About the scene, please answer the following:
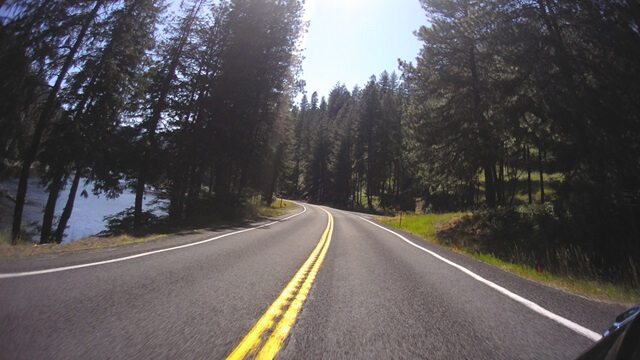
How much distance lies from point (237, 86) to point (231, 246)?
14322 millimetres

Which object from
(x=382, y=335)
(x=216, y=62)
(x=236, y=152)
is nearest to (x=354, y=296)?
(x=382, y=335)

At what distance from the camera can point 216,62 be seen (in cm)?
2088

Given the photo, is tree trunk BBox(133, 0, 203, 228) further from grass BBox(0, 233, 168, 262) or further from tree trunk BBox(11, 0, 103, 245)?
grass BBox(0, 233, 168, 262)

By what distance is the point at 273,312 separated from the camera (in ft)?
12.7

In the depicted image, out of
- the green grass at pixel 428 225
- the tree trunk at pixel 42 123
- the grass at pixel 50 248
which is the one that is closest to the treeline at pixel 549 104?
the green grass at pixel 428 225

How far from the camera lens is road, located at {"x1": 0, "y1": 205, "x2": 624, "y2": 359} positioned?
9.57ft

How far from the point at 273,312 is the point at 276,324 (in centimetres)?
41

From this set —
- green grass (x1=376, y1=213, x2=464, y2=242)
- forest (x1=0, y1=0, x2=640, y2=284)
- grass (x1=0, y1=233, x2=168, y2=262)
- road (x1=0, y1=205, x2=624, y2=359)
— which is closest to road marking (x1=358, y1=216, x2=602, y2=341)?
road (x1=0, y1=205, x2=624, y2=359)

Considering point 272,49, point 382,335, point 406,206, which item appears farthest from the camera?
point 406,206

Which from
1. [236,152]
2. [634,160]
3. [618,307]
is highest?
[236,152]

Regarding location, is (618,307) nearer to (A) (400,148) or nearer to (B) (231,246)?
(B) (231,246)

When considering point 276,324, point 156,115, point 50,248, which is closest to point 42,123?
point 156,115

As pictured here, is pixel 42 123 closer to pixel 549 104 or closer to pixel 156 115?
pixel 156 115

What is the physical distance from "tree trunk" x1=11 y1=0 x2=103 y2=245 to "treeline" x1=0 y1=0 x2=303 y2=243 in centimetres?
5
